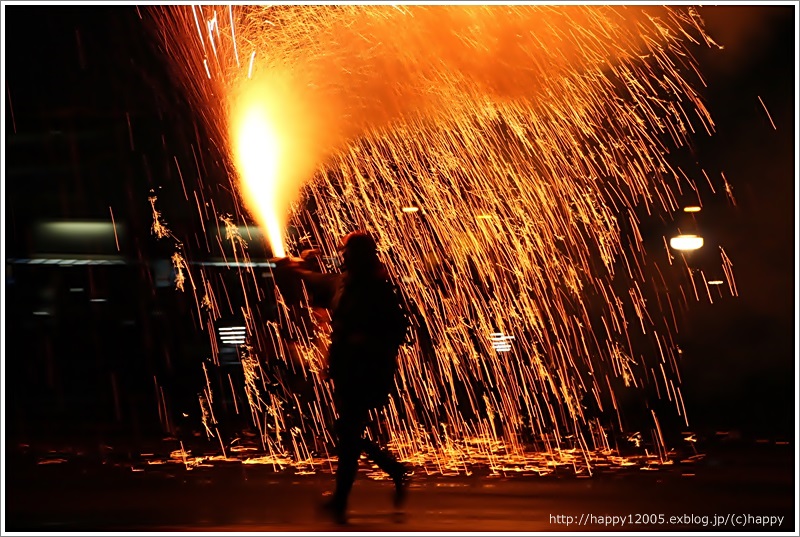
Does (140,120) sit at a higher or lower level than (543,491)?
higher

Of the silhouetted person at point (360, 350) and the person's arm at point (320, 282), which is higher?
the person's arm at point (320, 282)

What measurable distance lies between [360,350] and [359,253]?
56 centimetres

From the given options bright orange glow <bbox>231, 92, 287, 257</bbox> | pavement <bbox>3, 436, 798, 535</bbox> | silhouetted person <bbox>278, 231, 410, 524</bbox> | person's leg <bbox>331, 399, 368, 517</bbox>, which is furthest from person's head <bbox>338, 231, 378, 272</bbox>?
bright orange glow <bbox>231, 92, 287, 257</bbox>

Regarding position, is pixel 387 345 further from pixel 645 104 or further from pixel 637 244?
pixel 637 244

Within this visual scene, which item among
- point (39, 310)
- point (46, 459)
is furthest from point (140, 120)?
point (46, 459)

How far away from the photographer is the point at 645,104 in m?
11.2

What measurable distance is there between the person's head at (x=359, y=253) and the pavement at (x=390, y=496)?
4.60 feet

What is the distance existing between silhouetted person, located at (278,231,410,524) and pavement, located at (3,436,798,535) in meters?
0.31

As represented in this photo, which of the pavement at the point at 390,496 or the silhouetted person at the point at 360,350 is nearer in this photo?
the pavement at the point at 390,496

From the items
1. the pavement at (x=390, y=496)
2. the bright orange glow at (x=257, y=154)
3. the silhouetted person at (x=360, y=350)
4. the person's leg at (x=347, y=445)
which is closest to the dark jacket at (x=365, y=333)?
the silhouetted person at (x=360, y=350)

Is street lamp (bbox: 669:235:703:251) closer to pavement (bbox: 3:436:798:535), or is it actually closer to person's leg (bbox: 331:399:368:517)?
pavement (bbox: 3:436:798:535)

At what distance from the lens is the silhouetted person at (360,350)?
6.98m

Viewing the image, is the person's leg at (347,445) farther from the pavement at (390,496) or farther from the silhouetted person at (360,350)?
the pavement at (390,496)

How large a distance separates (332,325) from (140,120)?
26.8 feet
